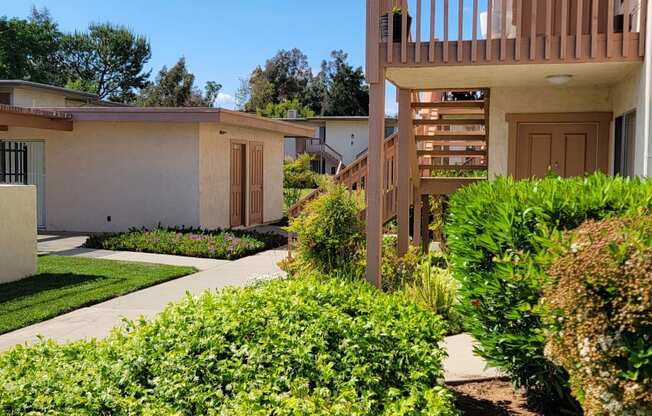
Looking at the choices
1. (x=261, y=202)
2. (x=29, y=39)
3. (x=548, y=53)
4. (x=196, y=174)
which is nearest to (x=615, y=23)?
(x=548, y=53)

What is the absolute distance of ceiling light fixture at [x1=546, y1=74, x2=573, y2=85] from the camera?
340 inches

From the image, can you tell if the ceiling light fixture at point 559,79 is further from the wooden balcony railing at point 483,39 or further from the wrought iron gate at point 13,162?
the wrought iron gate at point 13,162

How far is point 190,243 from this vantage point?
44.9 ft

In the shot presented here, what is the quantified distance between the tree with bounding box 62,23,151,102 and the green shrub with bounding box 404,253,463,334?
58080 mm

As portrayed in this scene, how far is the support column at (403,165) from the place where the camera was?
10.3 m

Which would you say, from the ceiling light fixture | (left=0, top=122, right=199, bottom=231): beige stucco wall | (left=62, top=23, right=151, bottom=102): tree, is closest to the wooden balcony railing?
the ceiling light fixture

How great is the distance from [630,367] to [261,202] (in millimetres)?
16870

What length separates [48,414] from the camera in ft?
12.3

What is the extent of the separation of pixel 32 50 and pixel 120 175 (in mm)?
45515

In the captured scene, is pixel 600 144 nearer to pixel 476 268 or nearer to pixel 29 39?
pixel 476 268

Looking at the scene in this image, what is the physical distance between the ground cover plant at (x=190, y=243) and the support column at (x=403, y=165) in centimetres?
384

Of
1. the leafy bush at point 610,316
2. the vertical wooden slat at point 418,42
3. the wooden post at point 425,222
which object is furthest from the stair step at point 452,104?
the leafy bush at point 610,316

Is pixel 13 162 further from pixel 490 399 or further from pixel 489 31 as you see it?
pixel 490 399

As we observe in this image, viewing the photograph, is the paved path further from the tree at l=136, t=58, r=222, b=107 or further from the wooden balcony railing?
the tree at l=136, t=58, r=222, b=107
